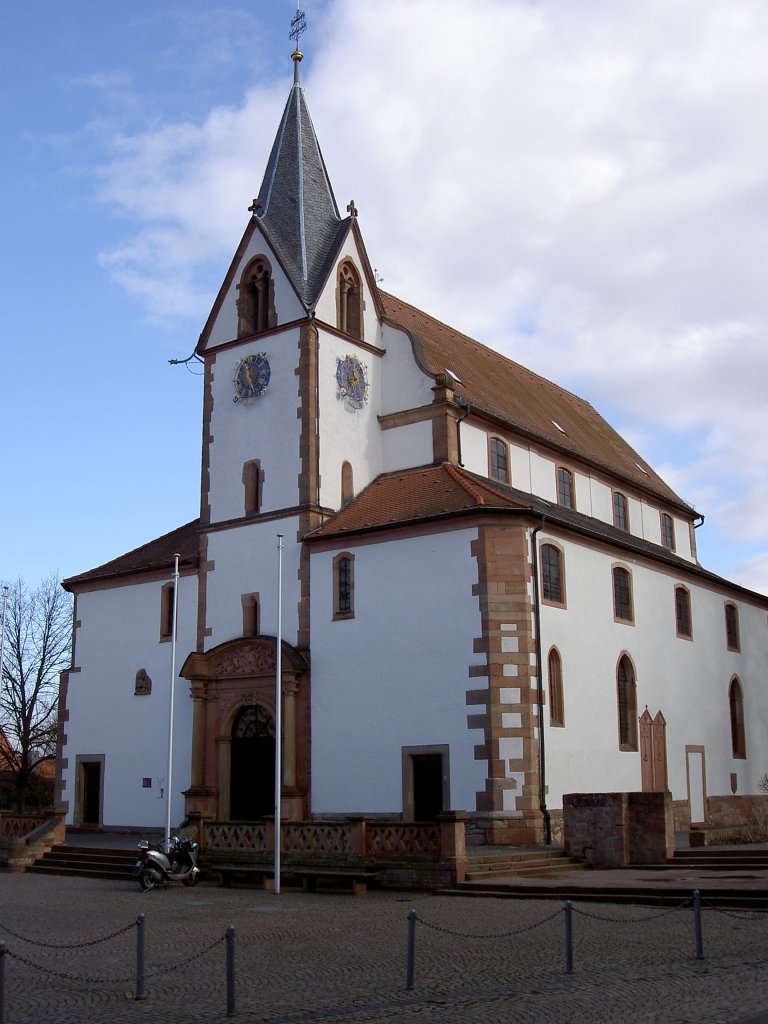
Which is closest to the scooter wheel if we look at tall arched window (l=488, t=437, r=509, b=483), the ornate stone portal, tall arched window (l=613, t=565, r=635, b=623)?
the ornate stone portal

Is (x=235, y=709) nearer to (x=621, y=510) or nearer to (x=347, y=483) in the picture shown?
(x=347, y=483)

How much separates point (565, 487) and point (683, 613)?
17.6ft

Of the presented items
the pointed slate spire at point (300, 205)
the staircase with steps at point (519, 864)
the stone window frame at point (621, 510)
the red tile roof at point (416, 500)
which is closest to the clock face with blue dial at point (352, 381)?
the pointed slate spire at point (300, 205)

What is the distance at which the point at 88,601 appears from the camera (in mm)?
36031

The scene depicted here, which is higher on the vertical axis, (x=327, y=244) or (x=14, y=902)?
(x=327, y=244)

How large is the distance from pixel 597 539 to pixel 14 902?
57.4ft

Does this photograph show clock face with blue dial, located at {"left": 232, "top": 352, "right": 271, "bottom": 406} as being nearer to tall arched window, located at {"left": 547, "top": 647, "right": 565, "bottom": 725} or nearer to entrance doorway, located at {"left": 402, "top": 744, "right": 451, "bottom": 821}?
tall arched window, located at {"left": 547, "top": 647, "right": 565, "bottom": 725}

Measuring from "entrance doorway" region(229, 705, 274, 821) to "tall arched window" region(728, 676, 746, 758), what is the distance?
52.6 feet

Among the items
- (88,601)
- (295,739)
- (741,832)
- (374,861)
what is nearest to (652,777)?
(741,832)

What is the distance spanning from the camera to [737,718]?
38438mm

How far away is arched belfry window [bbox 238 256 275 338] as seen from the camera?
3344cm

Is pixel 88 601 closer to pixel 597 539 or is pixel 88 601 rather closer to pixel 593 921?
pixel 597 539

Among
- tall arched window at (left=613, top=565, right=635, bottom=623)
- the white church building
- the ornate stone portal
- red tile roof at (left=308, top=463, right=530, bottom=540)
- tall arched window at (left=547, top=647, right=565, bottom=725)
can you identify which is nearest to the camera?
the white church building

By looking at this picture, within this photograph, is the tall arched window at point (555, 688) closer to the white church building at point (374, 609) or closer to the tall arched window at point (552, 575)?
the white church building at point (374, 609)
